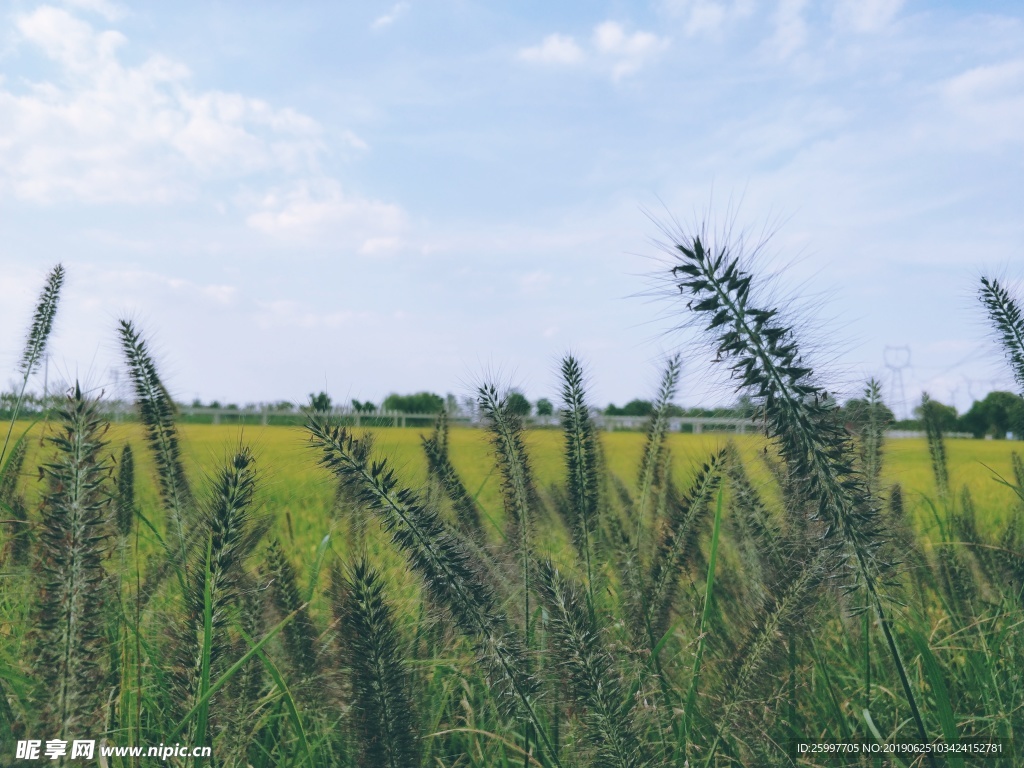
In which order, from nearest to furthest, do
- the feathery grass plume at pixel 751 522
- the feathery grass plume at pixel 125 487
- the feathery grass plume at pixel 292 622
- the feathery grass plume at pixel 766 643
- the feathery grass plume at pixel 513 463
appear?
1. the feathery grass plume at pixel 766 643
2. the feathery grass plume at pixel 513 463
3. the feathery grass plume at pixel 292 622
4. the feathery grass plume at pixel 751 522
5. the feathery grass plume at pixel 125 487

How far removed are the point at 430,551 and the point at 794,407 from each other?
0.88 m

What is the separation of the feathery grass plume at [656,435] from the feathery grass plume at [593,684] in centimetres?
147

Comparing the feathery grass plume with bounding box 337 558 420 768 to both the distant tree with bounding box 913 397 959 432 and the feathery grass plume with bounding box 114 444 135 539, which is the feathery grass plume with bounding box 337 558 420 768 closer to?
the feathery grass plume with bounding box 114 444 135 539

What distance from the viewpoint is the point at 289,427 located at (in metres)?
1.84

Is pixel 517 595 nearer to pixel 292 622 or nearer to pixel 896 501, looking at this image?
pixel 292 622

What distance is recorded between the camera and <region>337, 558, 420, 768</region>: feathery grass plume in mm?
1798

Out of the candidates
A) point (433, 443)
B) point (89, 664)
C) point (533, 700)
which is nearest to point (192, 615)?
point (89, 664)

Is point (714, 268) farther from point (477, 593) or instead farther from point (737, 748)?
point (737, 748)

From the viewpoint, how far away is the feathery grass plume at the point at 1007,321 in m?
2.76

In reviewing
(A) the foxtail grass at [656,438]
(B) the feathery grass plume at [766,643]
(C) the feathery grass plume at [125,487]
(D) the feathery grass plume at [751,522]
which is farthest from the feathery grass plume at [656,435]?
(C) the feathery grass plume at [125,487]

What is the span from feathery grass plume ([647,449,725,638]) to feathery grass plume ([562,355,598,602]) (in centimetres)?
21

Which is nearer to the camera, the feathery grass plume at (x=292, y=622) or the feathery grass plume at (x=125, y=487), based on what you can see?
the feathery grass plume at (x=292, y=622)

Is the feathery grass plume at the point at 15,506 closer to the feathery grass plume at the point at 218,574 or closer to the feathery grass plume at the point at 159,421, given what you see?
the feathery grass plume at the point at 159,421

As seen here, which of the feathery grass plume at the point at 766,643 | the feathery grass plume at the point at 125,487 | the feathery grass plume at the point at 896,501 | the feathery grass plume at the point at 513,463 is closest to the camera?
the feathery grass plume at the point at 766,643
